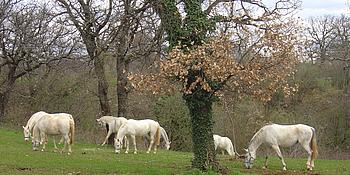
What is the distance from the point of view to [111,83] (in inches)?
1527

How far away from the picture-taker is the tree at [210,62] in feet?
49.7

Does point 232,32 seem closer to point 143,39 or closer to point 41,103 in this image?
point 143,39

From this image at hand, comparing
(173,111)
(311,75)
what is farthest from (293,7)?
(311,75)

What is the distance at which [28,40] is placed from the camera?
38875 mm

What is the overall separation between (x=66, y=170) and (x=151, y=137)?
8416 millimetres

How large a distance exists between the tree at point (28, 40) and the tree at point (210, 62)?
22286mm

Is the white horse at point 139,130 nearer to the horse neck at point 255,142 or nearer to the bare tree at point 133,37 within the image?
the bare tree at point 133,37

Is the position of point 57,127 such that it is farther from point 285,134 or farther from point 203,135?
point 285,134

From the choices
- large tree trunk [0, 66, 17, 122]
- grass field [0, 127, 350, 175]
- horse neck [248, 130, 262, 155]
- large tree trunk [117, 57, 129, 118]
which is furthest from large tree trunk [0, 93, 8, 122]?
horse neck [248, 130, 262, 155]

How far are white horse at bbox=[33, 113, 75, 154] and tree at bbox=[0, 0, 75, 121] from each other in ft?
55.1

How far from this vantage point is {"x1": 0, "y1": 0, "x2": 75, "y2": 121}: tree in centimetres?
3906

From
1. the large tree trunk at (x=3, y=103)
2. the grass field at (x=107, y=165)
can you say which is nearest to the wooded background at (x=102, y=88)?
the large tree trunk at (x=3, y=103)

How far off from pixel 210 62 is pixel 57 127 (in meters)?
8.96

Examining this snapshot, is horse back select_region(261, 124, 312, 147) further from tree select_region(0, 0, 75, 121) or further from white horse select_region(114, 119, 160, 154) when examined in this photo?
tree select_region(0, 0, 75, 121)
